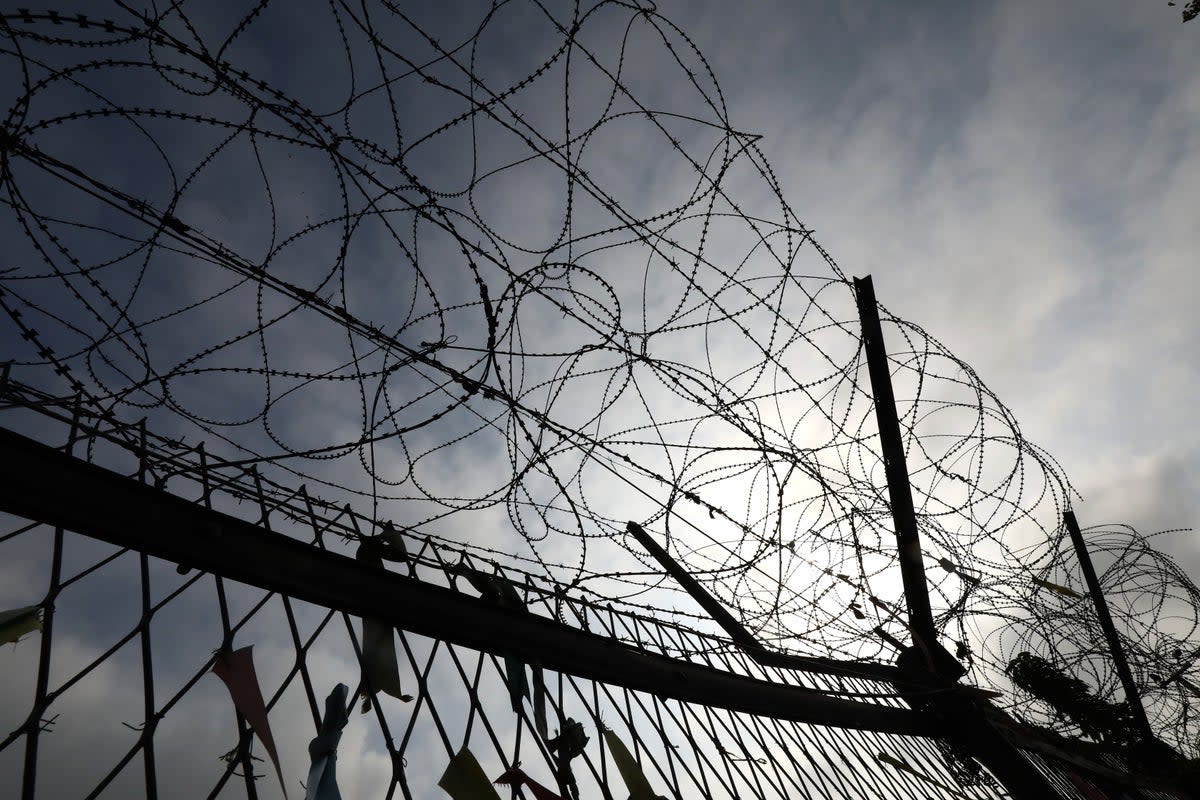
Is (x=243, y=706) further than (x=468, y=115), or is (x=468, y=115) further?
(x=468, y=115)

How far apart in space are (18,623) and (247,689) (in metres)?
0.43

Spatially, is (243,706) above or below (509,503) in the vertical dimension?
below

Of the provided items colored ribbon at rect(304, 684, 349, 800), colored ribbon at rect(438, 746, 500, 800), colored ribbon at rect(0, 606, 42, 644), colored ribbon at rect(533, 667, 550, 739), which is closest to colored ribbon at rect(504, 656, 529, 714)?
colored ribbon at rect(533, 667, 550, 739)

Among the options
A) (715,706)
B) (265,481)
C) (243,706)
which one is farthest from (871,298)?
(243,706)

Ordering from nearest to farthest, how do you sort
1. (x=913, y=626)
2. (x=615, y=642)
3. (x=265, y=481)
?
(x=265, y=481) → (x=615, y=642) → (x=913, y=626)

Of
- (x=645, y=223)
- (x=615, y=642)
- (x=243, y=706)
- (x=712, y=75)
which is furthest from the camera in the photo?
(x=712, y=75)

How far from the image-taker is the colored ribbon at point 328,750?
1.35 m

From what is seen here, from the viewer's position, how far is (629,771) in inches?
80.8

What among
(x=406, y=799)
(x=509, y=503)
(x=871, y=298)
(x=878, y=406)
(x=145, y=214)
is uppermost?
(x=871, y=298)

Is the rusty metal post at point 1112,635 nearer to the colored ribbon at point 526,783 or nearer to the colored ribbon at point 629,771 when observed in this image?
the colored ribbon at point 629,771

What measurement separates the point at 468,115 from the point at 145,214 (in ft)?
3.30

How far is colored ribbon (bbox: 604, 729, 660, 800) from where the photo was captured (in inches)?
78.8

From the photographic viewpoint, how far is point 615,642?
7.61 feet

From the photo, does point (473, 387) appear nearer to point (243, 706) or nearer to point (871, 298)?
point (243, 706)
